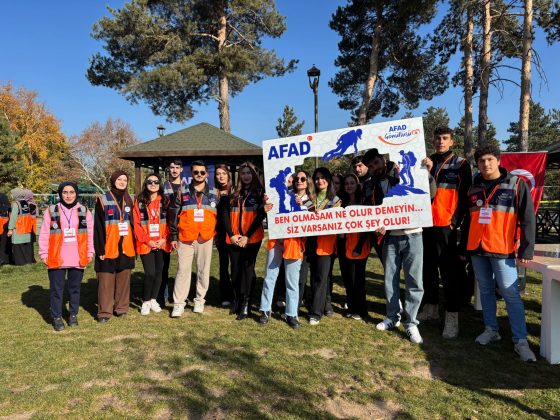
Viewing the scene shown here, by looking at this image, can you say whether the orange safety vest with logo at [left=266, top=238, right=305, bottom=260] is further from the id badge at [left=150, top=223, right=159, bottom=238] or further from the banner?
the id badge at [left=150, top=223, right=159, bottom=238]

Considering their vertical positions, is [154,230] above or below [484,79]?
→ below

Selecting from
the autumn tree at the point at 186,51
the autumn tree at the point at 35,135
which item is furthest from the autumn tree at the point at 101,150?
the autumn tree at the point at 186,51

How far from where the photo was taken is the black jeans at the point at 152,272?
5164 mm

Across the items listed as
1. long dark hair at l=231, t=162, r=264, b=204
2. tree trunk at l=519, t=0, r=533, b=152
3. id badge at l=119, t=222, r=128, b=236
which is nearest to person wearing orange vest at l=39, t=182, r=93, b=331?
id badge at l=119, t=222, r=128, b=236

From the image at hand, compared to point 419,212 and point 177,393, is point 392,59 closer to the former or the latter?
point 419,212

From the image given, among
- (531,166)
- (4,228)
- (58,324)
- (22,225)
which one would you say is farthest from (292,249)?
(4,228)

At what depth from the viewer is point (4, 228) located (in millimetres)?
9422

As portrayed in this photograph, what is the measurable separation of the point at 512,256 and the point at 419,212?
0.96 metres

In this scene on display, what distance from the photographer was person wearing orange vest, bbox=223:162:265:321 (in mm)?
4992

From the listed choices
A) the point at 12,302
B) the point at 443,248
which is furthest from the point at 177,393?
the point at 12,302

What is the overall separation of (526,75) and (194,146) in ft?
34.0

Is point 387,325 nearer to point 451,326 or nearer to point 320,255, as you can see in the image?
point 451,326

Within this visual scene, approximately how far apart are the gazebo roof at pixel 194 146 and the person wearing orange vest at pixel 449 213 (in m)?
7.63

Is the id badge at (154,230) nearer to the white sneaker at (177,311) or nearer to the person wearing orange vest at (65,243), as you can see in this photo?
the person wearing orange vest at (65,243)
